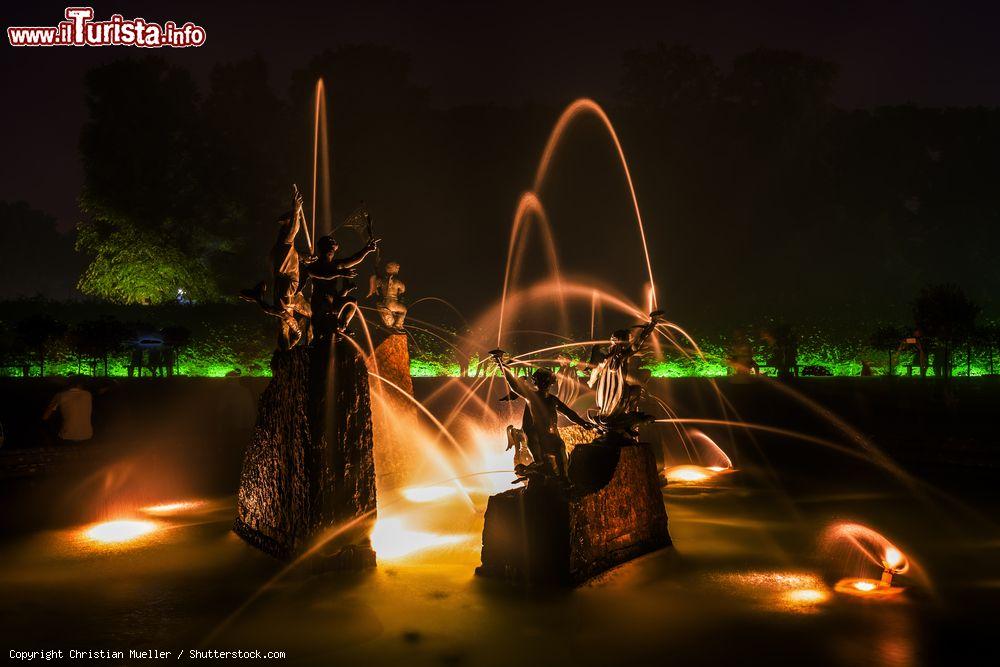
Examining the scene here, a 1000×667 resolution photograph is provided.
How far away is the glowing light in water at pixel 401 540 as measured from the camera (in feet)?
30.9

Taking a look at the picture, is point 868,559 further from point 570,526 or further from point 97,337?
point 97,337

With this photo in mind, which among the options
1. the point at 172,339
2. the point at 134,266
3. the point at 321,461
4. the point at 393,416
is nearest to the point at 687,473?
the point at 393,416

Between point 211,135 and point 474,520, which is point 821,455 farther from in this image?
A: point 211,135

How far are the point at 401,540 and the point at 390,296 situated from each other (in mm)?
5787

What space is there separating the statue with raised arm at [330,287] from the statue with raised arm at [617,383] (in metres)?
2.97

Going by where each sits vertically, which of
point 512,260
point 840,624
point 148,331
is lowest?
point 840,624

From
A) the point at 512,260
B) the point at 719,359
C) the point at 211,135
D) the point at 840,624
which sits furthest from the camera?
the point at 512,260

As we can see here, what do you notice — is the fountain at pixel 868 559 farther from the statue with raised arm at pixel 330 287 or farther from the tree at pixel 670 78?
the tree at pixel 670 78

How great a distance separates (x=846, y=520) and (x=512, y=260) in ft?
141

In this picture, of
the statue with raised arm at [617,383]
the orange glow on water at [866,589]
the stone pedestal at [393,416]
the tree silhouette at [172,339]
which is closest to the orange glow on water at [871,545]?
the orange glow on water at [866,589]

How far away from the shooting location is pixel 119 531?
10.2m

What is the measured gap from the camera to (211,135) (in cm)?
4928

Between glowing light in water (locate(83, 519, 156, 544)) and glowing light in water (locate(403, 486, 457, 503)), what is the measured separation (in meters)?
3.89

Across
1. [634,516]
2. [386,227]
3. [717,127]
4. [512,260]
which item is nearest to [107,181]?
[386,227]
